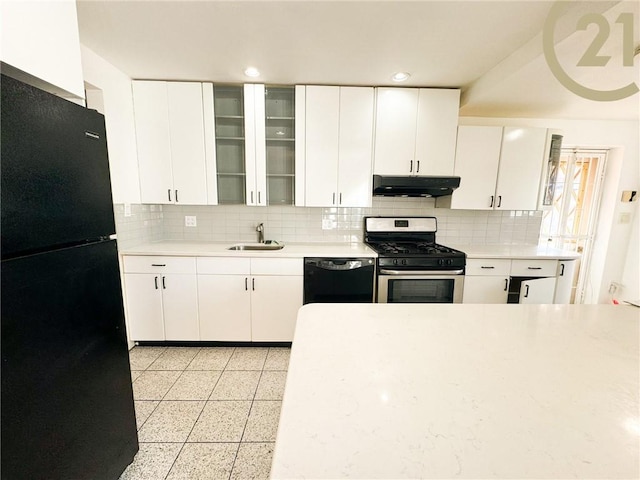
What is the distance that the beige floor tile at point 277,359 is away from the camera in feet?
7.23

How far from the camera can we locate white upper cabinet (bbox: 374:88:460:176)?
8.05 feet

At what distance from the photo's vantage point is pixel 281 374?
2.11 metres

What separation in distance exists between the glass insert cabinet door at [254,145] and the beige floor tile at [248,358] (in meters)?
1.37

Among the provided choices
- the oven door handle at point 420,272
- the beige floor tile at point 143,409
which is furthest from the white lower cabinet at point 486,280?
the beige floor tile at point 143,409

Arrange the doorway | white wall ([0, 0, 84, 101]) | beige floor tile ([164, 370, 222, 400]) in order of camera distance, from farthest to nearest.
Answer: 1. the doorway
2. beige floor tile ([164, 370, 222, 400])
3. white wall ([0, 0, 84, 101])

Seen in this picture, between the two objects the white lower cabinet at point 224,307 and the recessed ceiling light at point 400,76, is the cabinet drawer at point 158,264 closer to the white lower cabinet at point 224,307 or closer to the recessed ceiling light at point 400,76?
the white lower cabinet at point 224,307

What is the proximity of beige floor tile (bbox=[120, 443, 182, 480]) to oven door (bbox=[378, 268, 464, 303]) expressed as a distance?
174 centimetres

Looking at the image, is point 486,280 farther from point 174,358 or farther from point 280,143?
point 174,358

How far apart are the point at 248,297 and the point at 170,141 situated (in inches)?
63.0

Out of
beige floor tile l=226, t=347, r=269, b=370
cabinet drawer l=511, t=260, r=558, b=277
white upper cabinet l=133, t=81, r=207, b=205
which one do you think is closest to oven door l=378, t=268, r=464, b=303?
cabinet drawer l=511, t=260, r=558, b=277

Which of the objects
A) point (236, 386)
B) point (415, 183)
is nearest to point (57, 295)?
point (236, 386)

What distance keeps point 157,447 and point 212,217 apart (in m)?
1.98

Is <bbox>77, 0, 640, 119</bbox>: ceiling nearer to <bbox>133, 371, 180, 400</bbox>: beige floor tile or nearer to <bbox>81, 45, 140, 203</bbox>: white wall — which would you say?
<bbox>81, 45, 140, 203</bbox>: white wall

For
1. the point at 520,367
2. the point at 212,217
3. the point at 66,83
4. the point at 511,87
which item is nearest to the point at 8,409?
the point at 66,83
